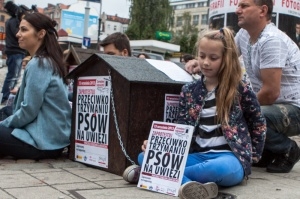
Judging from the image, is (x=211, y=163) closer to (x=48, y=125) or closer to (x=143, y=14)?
(x=48, y=125)

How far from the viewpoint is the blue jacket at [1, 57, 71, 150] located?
418 cm

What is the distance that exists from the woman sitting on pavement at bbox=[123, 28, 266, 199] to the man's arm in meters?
0.52

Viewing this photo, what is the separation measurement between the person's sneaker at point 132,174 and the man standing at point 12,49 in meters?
5.82

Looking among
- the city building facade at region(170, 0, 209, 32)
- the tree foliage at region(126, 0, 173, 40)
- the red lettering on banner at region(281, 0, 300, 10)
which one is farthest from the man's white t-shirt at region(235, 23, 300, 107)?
the city building facade at region(170, 0, 209, 32)

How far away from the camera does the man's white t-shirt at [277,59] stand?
4.03m

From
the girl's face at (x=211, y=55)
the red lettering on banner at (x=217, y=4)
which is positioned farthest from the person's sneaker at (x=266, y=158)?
the red lettering on banner at (x=217, y=4)

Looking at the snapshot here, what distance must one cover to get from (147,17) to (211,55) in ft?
187

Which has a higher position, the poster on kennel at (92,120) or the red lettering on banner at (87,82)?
the red lettering on banner at (87,82)


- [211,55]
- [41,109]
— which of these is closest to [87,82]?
[41,109]

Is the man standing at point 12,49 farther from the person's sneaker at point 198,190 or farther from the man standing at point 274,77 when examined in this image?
the person's sneaker at point 198,190

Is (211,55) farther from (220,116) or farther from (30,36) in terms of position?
(30,36)

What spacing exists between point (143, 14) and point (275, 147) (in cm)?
5669

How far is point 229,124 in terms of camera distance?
3.42m

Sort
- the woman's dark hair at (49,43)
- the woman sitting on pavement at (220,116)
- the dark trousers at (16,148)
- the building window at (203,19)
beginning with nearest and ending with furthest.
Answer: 1. the woman sitting on pavement at (220,116)
2. the dark trousers at (16,148)
3. the woman's dark hair at (49,43)
4. the building window at (203,19)
